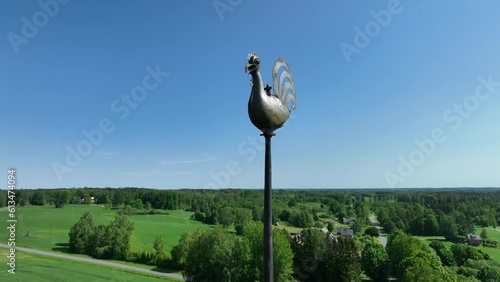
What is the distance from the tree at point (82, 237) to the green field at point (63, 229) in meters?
1.94

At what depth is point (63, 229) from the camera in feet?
261

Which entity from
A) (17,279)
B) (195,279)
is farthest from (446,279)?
(17,279)

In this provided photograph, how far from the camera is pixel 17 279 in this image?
37.9 meters

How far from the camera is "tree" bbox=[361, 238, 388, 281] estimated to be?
157ft

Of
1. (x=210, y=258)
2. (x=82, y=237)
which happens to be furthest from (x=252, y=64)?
(x=82, y=237)

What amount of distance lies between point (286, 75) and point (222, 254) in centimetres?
3723

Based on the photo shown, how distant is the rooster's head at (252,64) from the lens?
5.83 metres

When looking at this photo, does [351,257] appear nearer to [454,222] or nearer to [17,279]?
[17,279]

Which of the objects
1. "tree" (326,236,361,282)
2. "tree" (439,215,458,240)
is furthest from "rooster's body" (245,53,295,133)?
"tree" (439,215,458,240)

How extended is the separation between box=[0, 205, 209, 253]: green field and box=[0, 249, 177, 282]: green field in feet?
39.1

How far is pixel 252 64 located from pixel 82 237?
6932 cm

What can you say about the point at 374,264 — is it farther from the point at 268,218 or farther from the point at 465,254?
the point at 268,218

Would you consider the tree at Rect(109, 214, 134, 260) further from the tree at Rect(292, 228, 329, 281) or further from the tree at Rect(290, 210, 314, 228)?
the tree at Rect(290, 210, 314, 228)

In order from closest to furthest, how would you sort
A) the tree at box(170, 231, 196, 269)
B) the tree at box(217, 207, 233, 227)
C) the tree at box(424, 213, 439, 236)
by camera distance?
the tree at box(170, 231, 196, 269) → the tree at box(217, 207, 233, 227) → the tree at box(424, 213, 439, 236)
